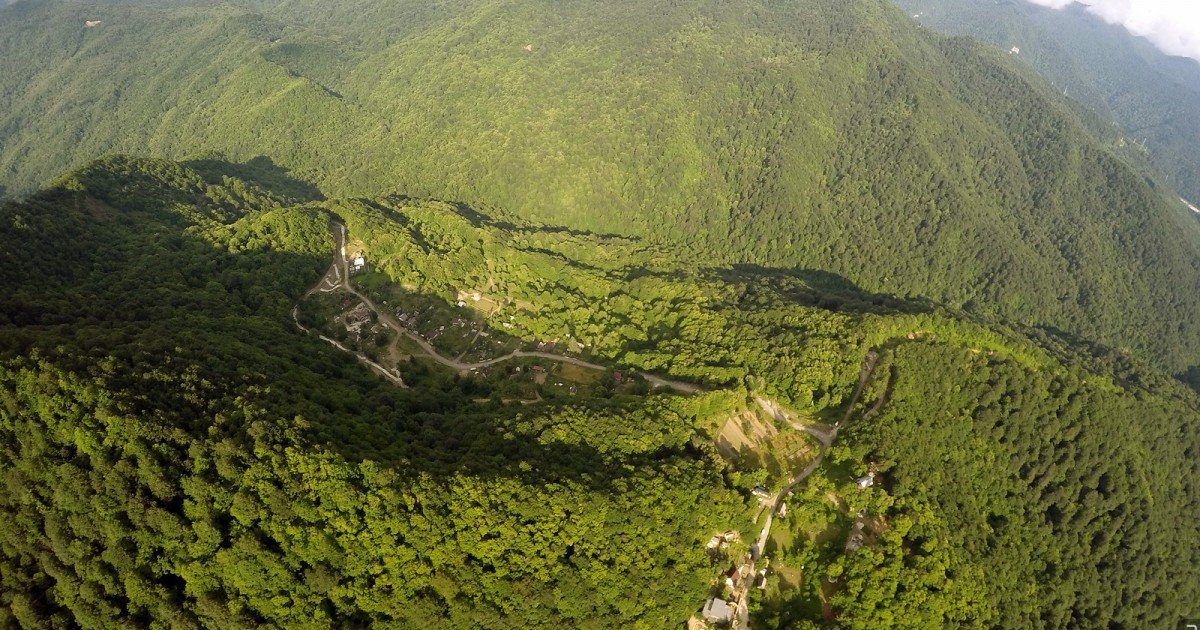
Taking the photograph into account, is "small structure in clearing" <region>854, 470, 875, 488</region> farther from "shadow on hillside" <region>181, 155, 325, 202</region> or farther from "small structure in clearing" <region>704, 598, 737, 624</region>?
"shadow on hillside" <region>181, 155, 325, 202</region>

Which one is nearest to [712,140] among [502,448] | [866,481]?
[866,481]

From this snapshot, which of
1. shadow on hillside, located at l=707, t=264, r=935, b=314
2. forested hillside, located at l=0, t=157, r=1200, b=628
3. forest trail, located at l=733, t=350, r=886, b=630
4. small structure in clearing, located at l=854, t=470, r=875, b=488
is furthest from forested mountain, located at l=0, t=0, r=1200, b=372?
small structure in clearing, located at l=854, t=470, r=875, b=488

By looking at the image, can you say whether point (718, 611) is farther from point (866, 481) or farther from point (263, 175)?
point (263, 175)

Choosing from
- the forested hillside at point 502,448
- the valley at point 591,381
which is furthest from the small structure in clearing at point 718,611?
the forested hillside at point 502,448

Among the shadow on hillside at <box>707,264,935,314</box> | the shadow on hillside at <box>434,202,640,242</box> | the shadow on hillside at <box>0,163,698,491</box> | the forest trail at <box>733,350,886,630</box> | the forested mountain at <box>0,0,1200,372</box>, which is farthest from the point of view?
the forested mountain at <box>0,0,1200,372</box>

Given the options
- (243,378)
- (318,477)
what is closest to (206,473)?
(318,477)

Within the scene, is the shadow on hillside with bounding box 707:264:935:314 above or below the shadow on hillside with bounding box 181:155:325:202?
above
